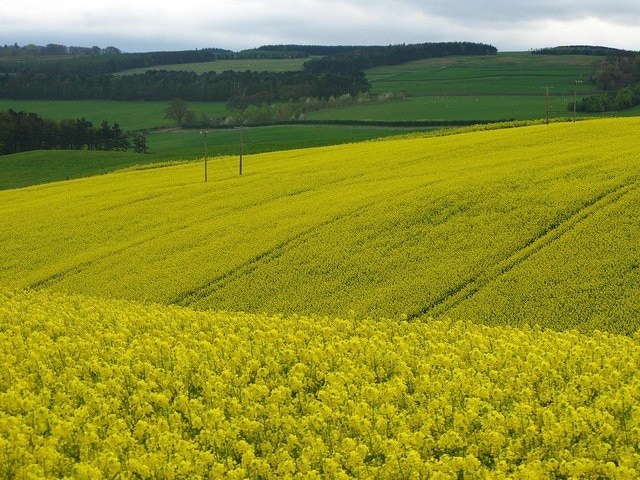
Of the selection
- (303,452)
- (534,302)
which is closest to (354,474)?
(303,452)

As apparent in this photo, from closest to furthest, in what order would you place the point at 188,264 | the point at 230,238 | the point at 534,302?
the point at 534,302, the point at 188,264, the point at 230,238

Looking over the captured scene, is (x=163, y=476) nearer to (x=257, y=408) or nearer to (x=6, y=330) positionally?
(x=257, y=408)

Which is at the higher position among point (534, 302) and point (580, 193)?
point (580, 193)

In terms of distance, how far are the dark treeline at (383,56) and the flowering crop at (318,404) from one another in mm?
156280

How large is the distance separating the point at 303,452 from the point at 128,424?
3.29 metres

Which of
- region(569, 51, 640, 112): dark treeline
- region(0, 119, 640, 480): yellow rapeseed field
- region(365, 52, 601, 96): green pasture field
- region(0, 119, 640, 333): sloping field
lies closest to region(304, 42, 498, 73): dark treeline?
region(365, 52, 601, 96): green pasture field

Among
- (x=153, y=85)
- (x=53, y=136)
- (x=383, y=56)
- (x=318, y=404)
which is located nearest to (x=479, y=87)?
(x=153, y=85)

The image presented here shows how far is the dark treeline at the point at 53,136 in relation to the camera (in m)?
97.4

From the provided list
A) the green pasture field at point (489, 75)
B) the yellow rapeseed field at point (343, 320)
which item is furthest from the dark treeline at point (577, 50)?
the yellow rapeseed field at point (343, 320)

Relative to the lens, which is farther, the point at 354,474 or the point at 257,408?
the point at 257,408

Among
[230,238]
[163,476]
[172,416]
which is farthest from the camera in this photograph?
[230,238]

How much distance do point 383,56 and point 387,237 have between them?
164 meters

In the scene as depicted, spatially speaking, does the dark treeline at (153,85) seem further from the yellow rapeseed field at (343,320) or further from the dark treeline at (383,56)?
the yellow rapeseed field at (343,320)

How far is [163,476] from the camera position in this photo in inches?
427
